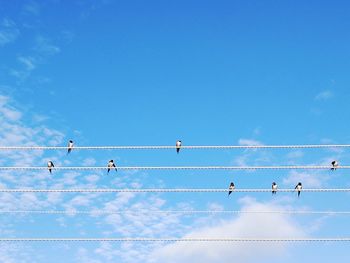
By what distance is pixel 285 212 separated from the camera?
2017cm

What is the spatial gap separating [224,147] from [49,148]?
6261 millimetres

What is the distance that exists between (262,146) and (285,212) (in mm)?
2985

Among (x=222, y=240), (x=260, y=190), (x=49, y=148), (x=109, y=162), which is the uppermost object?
(x=109, y=162)

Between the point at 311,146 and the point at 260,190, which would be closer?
the point at 311,146

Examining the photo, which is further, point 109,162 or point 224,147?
point 109,162

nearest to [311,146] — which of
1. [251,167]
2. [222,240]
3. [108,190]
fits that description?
[251,167]

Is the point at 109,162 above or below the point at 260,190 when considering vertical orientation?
above

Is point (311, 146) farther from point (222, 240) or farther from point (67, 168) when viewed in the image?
point (67, 168)

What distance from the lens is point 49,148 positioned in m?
19.9

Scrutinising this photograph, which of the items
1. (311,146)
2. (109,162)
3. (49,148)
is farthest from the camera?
(109,162)

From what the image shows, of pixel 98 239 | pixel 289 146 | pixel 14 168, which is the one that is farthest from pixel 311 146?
pixel 14 168

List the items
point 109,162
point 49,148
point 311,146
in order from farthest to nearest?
point 109,162 < point 49,148 < point 311,146

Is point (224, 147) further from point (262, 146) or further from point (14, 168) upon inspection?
point (14, 168)

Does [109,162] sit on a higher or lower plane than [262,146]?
higher
